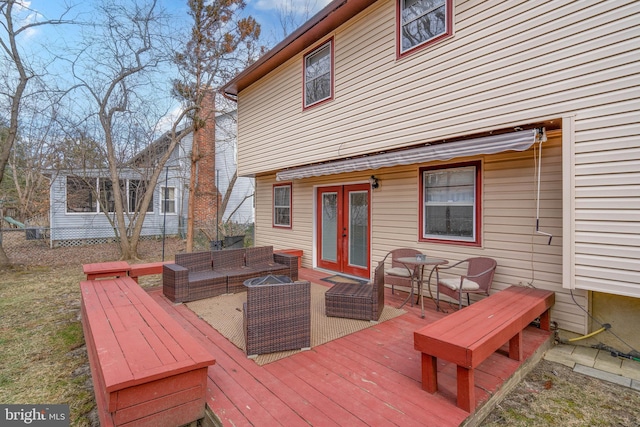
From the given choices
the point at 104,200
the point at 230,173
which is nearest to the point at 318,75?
the point at 104,200

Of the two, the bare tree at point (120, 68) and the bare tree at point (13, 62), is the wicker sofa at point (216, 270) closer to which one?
the bare tree at point (120, 68)

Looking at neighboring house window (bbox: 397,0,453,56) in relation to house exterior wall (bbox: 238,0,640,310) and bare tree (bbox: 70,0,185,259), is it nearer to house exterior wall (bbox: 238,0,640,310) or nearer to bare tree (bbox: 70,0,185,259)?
house exterior wall (bbox: 238,0,640,310)

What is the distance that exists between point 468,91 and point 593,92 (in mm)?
1310

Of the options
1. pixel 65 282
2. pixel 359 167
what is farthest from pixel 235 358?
pixel 65 282

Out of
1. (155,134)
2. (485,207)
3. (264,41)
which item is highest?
(264,41)

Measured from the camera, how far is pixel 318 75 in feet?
21.7

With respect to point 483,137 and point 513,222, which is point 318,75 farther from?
point 513,222

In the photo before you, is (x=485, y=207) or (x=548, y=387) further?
(x=485, y=207)

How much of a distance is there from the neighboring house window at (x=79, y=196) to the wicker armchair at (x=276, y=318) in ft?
39.6

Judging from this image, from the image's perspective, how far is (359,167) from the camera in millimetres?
5508

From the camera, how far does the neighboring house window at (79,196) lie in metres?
12.3

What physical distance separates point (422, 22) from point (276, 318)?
15.2ft

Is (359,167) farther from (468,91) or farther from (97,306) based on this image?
(97,306)

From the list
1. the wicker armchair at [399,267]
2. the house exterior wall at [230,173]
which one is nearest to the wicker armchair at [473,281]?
the wicker armchair at [399,267]
